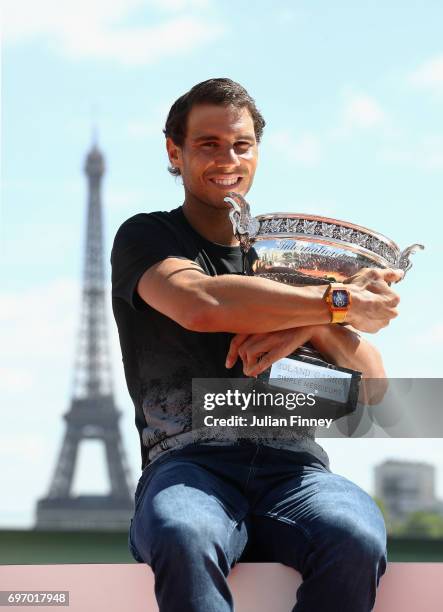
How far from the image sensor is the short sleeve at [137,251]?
237 centimetres

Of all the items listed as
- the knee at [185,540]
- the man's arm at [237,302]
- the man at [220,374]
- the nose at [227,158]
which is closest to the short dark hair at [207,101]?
the man at [220,374]

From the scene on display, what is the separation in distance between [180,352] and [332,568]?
58 cm

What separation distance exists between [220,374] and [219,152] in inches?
20.9

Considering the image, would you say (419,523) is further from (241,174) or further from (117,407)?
(241,174)

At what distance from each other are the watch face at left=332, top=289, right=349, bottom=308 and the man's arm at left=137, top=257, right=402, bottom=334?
0.7 inches

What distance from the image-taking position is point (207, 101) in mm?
2549

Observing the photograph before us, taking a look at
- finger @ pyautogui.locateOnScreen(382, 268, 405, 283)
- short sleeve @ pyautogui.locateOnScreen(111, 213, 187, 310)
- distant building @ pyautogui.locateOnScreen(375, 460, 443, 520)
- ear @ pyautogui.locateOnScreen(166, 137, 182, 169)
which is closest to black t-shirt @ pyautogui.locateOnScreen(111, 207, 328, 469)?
short sleeve @ pyautogui.locateOnScreen(111, 213, 187, 310)

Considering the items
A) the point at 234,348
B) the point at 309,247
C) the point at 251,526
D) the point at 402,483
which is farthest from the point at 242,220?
the point at 402,483

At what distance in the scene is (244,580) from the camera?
2223 mm

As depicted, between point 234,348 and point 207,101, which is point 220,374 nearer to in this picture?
point 234,348

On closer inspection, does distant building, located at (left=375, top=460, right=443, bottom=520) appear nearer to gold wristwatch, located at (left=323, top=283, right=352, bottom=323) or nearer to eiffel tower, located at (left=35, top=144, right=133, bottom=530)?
eiffel tower, located at (left=35, top=144, right=133, bottom=530)

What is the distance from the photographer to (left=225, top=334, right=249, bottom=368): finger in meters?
2.30

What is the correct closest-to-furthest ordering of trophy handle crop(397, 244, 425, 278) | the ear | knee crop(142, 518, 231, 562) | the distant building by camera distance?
knee crop(142, 518, 231, 562) → trophy handle crop(397, 244, 425, 278) → the ear → the distant building

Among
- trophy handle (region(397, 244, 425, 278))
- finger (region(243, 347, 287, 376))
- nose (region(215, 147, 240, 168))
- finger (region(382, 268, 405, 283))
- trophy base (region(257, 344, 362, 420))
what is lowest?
trophy base (region(257, 344, 362, 420))
